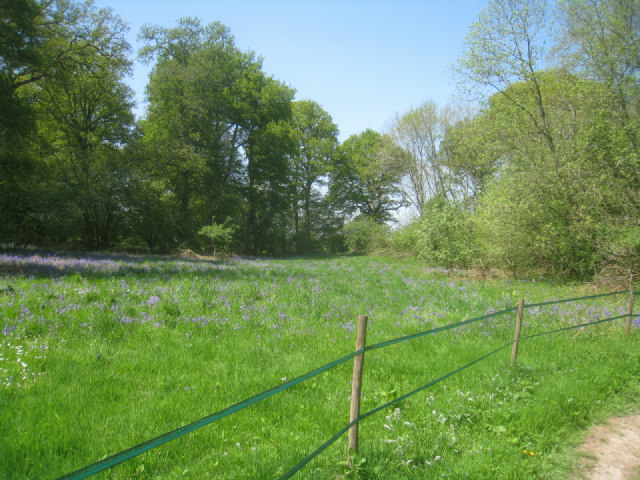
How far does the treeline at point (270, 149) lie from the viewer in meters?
13.5

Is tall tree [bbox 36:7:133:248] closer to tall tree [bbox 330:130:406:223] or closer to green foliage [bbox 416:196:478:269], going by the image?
green foliage [bbox 416:196:478:269]

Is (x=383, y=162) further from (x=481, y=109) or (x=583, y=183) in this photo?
(x=583, y=183)

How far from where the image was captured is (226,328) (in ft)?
22.1

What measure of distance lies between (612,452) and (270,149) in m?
36.9

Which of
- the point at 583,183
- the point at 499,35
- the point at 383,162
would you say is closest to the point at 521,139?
the point at 583,183

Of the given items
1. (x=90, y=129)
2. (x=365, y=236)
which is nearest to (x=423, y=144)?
(x=365, y=236)

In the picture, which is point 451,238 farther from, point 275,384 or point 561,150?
point 275,384

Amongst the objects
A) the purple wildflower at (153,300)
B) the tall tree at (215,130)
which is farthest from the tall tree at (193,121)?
the purple wildflower at (153,300)

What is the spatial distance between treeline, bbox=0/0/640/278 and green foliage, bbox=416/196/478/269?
0.09 metres

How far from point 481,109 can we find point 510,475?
17795 millimetres

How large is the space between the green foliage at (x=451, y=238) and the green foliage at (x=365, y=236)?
2006 centimetres

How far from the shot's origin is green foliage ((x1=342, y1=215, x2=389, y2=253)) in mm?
40312

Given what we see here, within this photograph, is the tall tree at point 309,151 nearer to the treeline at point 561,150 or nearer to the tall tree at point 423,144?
the tall tree at point 423,144

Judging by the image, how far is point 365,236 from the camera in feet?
137
